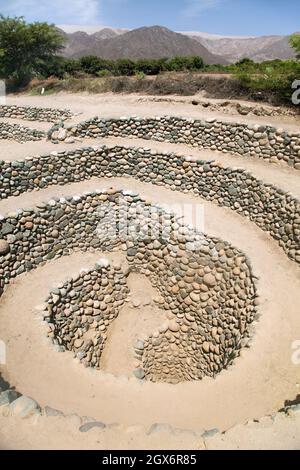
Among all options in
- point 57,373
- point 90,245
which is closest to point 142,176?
point 90,245

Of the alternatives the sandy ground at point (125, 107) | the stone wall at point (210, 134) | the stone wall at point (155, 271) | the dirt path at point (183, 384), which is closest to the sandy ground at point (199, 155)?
the stone wall at point (210, 134)

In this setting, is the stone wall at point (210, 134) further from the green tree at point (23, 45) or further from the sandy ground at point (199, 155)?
the green tree at point (23, 45)

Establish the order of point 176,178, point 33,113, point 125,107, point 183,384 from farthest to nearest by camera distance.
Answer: point 33,113 < point 125,107 < point 176,178 < point 183,384

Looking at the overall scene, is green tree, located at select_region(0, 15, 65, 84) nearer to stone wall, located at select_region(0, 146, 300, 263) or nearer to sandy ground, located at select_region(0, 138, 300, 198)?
sandy ground, located at select_region(0, 138, 300, 198)

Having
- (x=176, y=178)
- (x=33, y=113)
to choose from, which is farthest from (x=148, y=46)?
(x=176, y=178)

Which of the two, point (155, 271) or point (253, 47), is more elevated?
point (253, 47)

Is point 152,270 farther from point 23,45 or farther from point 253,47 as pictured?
point 253,47

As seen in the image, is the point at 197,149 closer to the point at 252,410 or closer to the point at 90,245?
the point at 90,245
